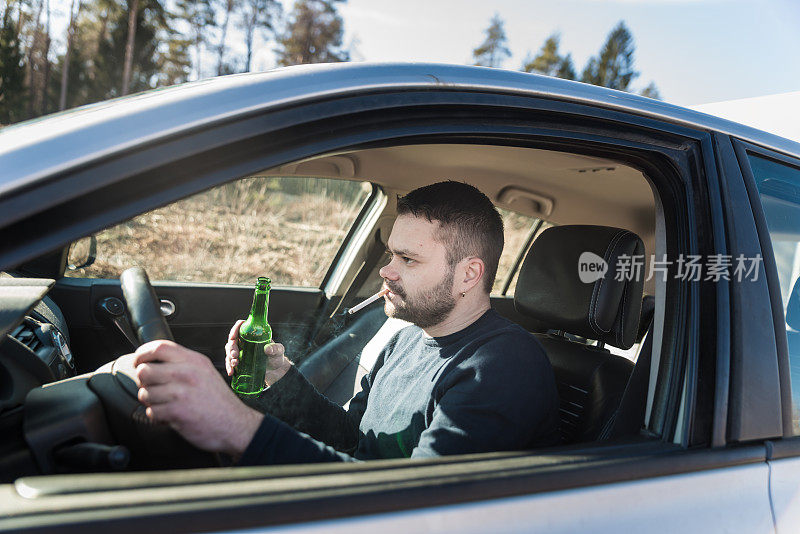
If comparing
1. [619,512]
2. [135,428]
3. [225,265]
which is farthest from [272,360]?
[619,512]

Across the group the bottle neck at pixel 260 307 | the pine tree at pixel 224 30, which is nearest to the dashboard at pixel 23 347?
the bottle neck at pixel 260 307

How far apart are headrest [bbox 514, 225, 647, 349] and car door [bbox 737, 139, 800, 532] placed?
49 cm

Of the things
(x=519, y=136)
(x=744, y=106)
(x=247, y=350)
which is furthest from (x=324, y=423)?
(x=744, y=106)

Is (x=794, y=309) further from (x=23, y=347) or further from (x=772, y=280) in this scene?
(x=23, y=347)

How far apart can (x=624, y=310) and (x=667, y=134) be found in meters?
0.77

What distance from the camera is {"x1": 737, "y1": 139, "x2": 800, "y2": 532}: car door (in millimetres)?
1196

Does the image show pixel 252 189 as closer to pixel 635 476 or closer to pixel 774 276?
pixel 635 476

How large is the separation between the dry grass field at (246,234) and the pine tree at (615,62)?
1695 inches

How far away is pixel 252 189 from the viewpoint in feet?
5.85

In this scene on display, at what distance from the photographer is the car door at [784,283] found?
1.20 meters

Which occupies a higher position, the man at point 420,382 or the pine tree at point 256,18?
the pine tree at point 256,18

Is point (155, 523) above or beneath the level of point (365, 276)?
beneath

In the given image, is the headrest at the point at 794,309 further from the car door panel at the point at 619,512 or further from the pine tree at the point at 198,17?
the pine tree at the point at 198,17

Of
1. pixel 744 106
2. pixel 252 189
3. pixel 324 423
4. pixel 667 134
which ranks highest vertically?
pixel 744 106
